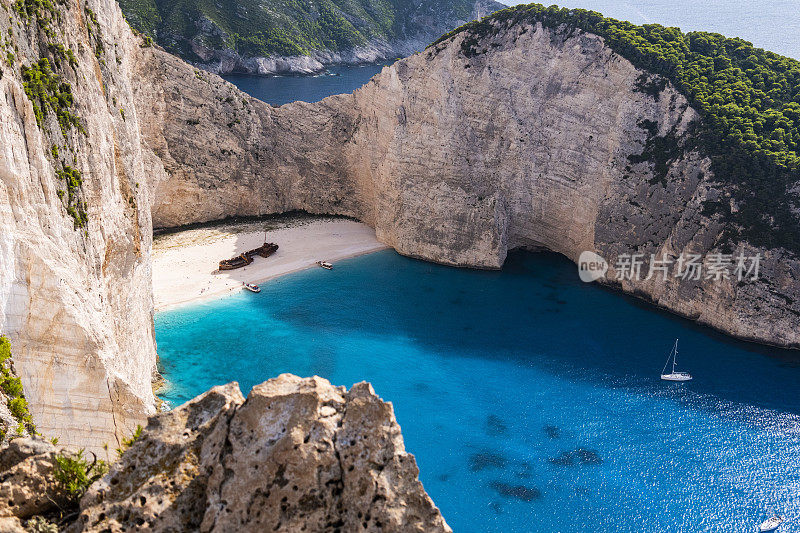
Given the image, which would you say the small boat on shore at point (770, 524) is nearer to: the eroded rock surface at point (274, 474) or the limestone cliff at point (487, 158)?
the limestone cliff at point (487, 158)

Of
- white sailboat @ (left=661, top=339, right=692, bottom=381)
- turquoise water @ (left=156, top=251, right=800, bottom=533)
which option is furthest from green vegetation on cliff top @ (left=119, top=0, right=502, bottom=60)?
white sailboat @ (left=661, top=339, right=692, bottom=381)

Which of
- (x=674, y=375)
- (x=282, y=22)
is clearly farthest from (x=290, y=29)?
Result: (x=674, y=375)

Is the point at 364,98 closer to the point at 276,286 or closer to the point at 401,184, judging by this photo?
the point at 401,184

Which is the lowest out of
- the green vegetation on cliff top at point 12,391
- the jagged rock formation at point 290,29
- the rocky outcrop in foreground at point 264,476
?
the green vegetation on cliff top at point 12,391

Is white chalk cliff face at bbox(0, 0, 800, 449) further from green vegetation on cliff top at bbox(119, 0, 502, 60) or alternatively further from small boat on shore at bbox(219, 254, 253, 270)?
green vegetation on cliff top at bbox(119, 0, 502, 60)

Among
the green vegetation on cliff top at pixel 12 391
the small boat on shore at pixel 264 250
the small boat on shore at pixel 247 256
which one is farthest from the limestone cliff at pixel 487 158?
the green vegetation on cliff top at pixel 12 391
